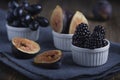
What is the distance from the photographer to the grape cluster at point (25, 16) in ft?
2.99

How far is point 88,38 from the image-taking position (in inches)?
30.0

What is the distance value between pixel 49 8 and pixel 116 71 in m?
1.09

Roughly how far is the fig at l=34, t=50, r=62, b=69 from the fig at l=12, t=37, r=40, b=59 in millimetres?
31

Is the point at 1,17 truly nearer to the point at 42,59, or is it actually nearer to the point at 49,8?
the point at 42,59

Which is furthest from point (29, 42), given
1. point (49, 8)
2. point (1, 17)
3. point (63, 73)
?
point (49, 8)

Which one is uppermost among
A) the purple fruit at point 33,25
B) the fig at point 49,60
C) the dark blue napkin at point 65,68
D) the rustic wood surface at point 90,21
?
the purple fruit at point 33,25

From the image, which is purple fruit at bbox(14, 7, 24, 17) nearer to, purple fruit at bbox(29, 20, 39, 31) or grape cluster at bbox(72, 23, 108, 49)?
purple fruit at bbox(29, 20, 39, 31)

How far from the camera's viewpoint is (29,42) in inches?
34.3

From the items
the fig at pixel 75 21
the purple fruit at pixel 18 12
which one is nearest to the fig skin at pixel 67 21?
the fig at pixel 75 21

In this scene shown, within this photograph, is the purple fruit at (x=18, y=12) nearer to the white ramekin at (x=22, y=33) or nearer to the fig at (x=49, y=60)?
the white ramekin at (x=22, y=33)

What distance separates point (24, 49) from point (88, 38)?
18 cm

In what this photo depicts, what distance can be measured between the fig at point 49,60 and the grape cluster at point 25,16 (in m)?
0.15

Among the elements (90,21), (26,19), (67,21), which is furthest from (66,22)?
(90,21)

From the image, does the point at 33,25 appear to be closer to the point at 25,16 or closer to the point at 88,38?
the point at 25,16
